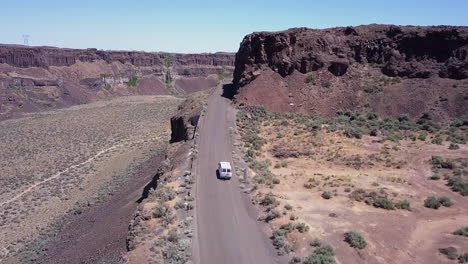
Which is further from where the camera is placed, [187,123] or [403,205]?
[187,123]

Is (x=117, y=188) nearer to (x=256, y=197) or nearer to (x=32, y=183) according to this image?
(x=32, y=183)

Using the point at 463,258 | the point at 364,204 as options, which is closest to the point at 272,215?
the point at 364,204

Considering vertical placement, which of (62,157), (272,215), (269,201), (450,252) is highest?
(269,201)

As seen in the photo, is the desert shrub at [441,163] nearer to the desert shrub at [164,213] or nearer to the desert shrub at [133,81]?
the desert shrub at [164,213]

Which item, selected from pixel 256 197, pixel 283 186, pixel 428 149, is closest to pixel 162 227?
pixel 256 197

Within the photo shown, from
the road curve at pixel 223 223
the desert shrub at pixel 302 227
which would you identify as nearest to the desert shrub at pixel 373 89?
the road curve at pixel 223 223

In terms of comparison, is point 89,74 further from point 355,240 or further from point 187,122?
point 355,240

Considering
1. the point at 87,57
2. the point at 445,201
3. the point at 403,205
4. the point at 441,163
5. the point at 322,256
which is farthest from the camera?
the point at 87,57

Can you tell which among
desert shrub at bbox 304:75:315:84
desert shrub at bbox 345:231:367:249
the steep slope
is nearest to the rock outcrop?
desert shrub at bbox 304:75:315:84
